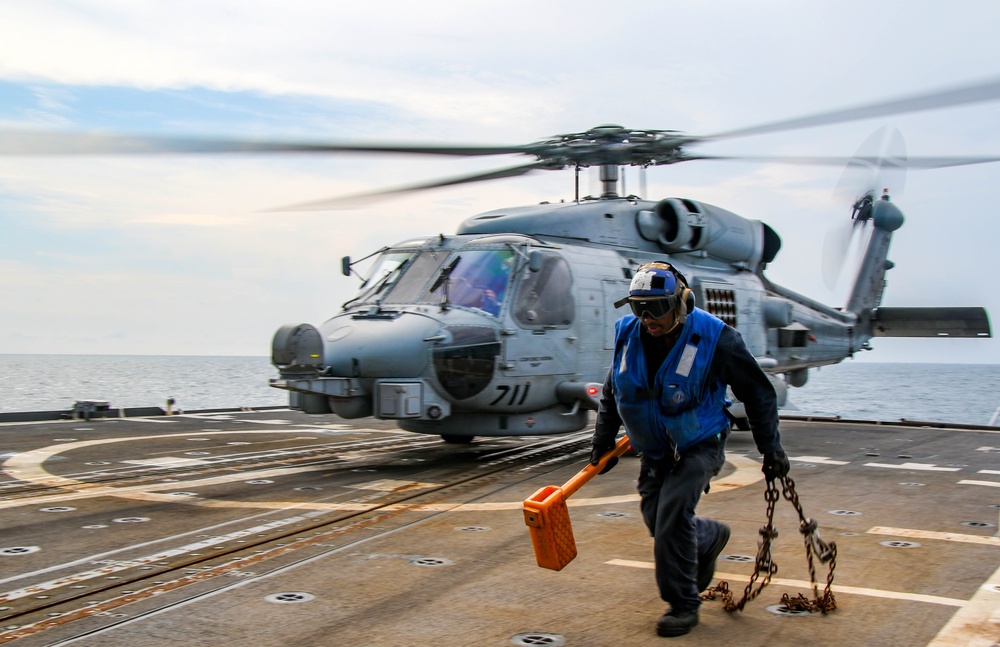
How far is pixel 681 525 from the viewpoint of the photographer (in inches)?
175

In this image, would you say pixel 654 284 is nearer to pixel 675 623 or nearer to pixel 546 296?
pixel 675 623

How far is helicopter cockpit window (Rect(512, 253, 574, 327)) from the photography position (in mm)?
10781

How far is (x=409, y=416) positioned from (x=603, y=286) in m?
3.53

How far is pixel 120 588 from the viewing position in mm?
5039

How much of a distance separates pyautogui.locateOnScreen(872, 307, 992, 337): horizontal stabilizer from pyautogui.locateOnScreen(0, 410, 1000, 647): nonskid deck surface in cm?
641

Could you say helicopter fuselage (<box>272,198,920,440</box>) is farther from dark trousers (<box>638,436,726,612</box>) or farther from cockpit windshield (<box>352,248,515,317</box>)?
dark trousers (<box>638,436,726,612</box>)

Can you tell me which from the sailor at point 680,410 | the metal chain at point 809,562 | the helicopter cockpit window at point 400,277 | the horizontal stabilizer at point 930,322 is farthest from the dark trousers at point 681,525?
the horizontal stabilizer at point 930,322

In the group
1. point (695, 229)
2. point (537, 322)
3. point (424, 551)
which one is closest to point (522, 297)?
point (537, 322)

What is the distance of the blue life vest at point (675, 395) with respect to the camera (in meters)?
4.50

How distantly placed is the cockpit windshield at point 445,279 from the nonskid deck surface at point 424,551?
192 centimetres

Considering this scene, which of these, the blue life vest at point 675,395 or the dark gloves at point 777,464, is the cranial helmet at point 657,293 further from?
the dark gloves at point 777,464

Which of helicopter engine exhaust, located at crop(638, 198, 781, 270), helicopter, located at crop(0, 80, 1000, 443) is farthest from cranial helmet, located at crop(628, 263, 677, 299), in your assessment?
helicopter engine exhaust, located at crop(638, 198, 781, 270)

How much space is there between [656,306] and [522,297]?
631 centimetres

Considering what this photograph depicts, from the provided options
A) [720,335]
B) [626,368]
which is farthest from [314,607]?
[720,335]
